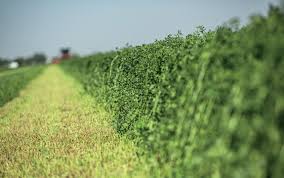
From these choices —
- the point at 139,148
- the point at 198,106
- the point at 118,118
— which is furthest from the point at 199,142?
the point at 118,118

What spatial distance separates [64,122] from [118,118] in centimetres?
254

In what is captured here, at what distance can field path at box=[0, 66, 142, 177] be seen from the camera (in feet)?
24.3

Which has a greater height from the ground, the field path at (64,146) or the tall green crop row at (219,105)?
the tall green crop row at (219,105)

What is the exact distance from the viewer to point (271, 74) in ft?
15.1

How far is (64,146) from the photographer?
362 inches

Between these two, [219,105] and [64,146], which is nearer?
[219,105]

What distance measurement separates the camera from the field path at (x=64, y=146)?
24.3 feet

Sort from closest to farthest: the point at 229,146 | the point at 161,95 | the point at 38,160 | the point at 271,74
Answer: the point at 271,74, the point at 229,146, the point at 161,95, the point at 38,160

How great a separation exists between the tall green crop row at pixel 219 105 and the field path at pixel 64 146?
0.60 metres

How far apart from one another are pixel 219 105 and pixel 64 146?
4.47m

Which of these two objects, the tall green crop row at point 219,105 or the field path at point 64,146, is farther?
the field path at point 64,146

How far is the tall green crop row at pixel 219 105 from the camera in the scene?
460cm

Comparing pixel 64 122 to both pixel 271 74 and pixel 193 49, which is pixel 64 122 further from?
pixel 271 74

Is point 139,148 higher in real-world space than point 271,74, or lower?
lower
